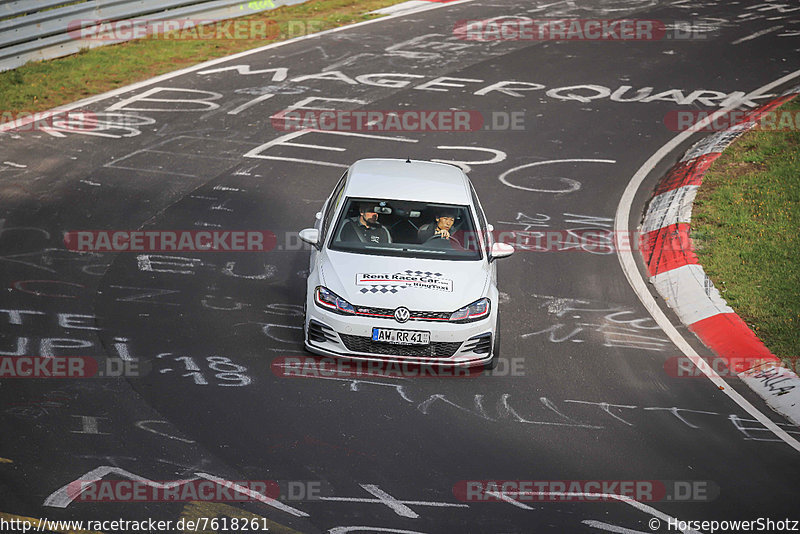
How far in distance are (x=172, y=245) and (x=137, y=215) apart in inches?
44.6

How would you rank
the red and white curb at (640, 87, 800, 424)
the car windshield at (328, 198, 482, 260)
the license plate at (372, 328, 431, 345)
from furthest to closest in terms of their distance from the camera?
the car windshield at (328, 198, 482, 260)
the red and white curb at (640, 87, 800, 424)
the license plate at (372, 328, 431, 345)

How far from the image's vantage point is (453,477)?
766 cm

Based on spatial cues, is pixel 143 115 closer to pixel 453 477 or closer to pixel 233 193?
pixel 233 193

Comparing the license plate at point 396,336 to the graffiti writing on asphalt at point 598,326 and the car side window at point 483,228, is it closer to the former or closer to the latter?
the car side window at point 483,228

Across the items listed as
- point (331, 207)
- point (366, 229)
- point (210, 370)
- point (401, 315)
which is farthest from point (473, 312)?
point (210, 370)

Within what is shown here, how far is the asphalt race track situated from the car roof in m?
1.49

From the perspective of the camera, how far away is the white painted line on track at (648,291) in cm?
909

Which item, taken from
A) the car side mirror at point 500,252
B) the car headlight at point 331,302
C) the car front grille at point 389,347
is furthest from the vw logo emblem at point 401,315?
the car side mirror at point 500,252

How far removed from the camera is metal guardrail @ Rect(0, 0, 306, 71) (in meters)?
18.2

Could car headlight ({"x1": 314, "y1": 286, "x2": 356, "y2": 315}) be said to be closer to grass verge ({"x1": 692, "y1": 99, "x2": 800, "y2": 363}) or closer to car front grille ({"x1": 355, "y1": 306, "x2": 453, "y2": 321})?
car front grille ({"x1": 355, "y1": 306, "x2": 453, "y2": 321})

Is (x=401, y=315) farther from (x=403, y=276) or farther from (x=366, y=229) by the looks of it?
(x=366, y=229)

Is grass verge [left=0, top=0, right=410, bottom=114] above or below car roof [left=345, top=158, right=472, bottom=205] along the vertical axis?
above

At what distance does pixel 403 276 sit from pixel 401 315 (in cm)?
46

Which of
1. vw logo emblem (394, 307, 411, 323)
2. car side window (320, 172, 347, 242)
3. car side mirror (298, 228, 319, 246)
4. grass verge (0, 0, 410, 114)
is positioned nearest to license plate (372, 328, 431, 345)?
vw logo emblem (394, 307, 411, 323)
